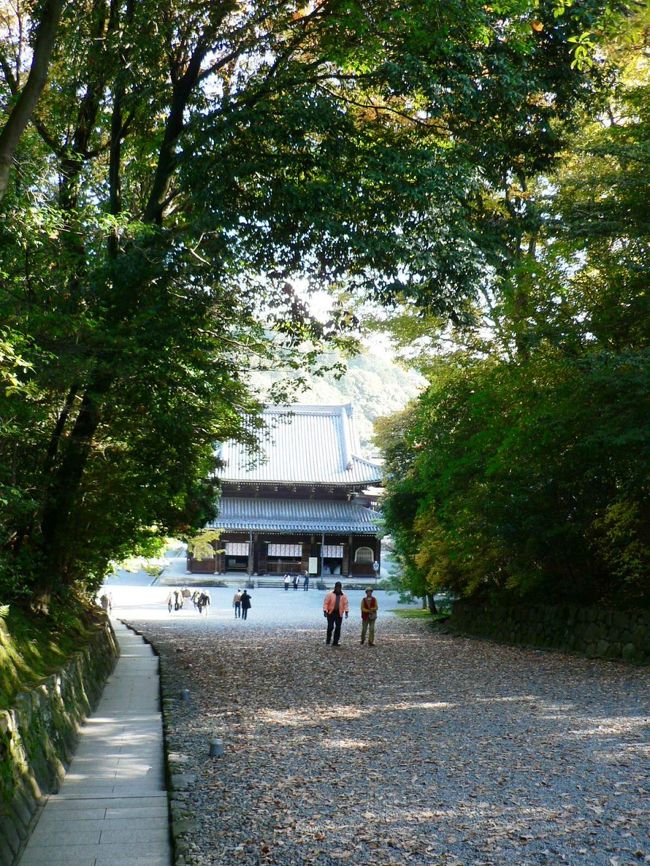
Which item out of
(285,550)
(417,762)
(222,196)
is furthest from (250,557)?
(417,762)

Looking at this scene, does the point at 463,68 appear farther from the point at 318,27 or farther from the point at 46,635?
the point at 46,635

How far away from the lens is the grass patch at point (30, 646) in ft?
21.2

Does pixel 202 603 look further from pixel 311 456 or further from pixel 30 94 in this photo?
pixel 30 94

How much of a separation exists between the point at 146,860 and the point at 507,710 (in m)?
5.74

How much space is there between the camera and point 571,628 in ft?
52.3

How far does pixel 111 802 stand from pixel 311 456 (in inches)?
1693

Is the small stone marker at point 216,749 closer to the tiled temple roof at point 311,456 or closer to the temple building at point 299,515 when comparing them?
the tiled temple roof at point 311,456

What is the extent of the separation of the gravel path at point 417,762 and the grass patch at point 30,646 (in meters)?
1.51

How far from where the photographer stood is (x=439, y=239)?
8797 millimetres

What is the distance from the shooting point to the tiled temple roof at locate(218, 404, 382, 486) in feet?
155

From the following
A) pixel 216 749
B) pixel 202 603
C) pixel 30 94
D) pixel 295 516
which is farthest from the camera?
pixel 295 516

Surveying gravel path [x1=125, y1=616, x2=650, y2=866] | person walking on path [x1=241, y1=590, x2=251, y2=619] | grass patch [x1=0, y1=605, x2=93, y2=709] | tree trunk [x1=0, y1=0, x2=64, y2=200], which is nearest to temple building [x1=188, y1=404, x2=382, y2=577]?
person walking on path [x1=241, y1=590, x2=251, y2=619]

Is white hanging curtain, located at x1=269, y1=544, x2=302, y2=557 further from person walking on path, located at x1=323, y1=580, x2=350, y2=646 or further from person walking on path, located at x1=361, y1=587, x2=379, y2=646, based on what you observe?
person walking on path, located at x1=361, y1=587, x2=379, y2=646

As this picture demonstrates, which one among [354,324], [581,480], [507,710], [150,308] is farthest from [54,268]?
[581,480]
